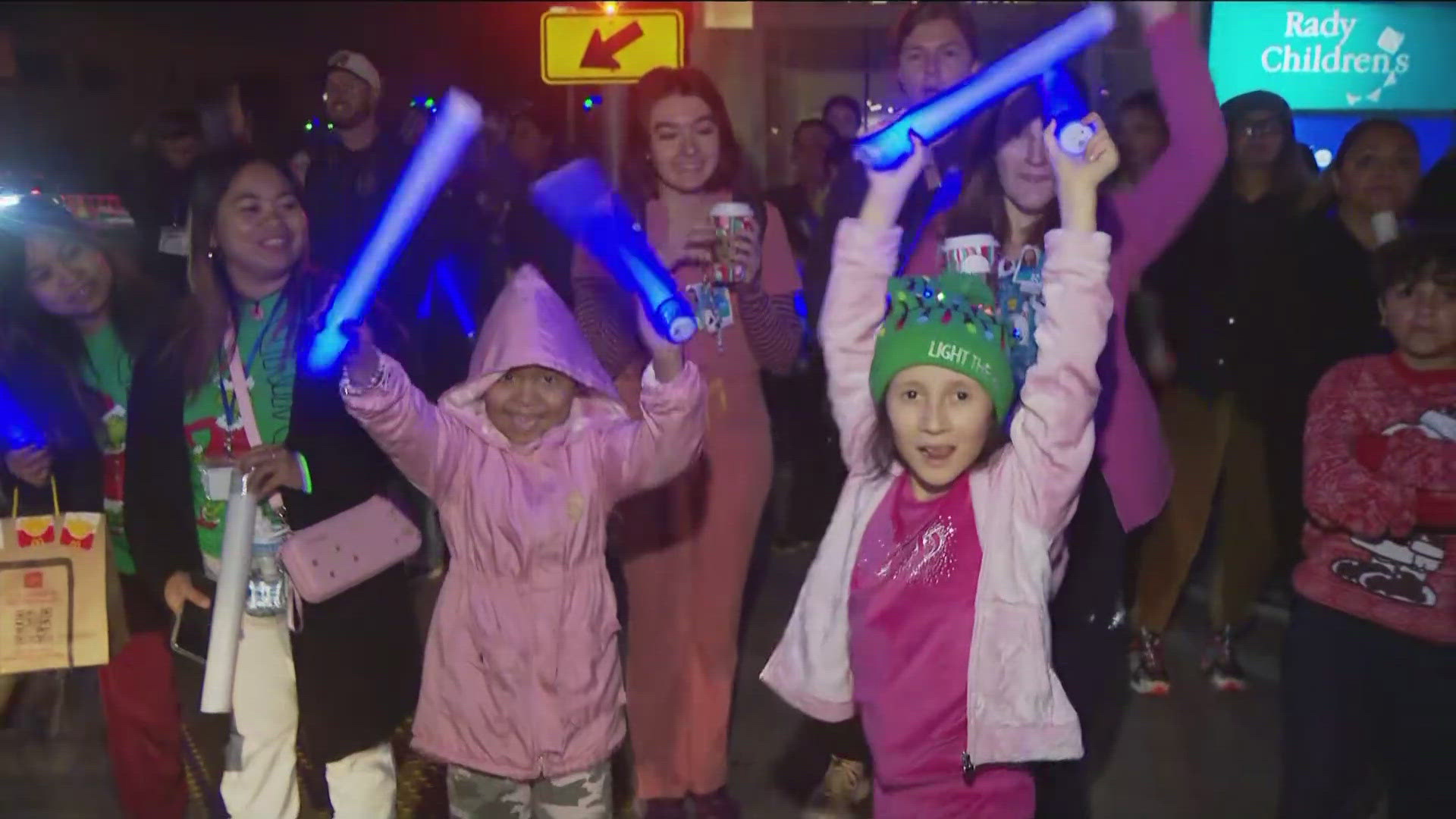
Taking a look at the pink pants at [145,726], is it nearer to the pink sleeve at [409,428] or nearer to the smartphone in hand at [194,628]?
the smartphone in hand at [194,628]

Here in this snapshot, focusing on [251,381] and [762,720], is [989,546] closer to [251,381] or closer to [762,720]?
[251,381]

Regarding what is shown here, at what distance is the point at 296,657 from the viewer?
310 cm

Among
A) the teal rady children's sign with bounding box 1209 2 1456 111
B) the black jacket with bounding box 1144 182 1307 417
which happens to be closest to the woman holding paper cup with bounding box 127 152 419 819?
the black jacket with bounding box 1144 182 1307 417

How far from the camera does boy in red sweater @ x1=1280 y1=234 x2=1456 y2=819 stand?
8.99ft

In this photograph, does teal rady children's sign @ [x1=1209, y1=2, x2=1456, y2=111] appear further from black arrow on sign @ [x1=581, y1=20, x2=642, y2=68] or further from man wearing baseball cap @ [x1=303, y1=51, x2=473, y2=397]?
man wearing baseball cap @ [x1=303, y1=51, x2=473, y2=397]

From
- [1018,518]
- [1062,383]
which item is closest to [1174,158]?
[1062,383]

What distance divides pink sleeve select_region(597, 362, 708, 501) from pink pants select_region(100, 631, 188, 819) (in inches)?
54.2

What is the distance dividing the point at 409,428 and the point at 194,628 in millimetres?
986

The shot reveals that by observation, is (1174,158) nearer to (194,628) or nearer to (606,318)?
(606,318)

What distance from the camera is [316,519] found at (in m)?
3.07

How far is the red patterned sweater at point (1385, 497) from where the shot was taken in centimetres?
273

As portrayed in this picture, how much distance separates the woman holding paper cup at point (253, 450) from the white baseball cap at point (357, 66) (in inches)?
50.9

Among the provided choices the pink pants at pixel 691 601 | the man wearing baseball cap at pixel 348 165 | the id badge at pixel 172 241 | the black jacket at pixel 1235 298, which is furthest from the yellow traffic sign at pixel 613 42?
the pink pants at pixel 691 601

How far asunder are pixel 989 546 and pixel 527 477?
1.05 m
